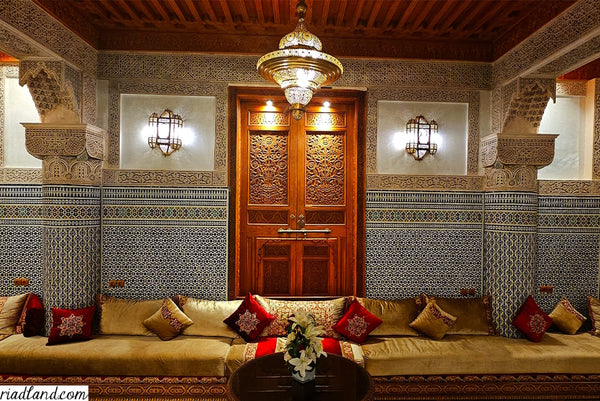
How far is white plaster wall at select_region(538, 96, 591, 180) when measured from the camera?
467 cm

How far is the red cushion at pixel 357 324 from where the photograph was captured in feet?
12.9

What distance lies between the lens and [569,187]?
457 centimetres

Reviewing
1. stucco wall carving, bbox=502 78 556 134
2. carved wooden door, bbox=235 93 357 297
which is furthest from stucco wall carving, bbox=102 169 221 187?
stucco wall carving, bbox=502 78 556 134

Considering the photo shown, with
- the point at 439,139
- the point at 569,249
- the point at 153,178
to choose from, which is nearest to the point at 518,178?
the point at 439,139

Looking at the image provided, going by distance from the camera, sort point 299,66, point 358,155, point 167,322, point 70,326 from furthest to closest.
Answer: point 358,155
point 167,322
point 70,326
point 299,66

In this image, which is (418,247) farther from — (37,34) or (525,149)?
(37,34)

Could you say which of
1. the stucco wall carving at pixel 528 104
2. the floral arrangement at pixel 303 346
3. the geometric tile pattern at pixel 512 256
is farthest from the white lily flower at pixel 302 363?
the stucco wall carving at pixel 528 104

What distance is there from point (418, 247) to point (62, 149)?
4.29 m

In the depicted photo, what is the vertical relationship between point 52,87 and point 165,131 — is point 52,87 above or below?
above

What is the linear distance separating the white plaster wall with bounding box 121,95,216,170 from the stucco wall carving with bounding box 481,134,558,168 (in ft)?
11.3

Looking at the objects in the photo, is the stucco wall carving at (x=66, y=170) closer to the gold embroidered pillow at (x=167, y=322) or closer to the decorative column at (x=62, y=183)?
the decorative column at (x=62, y=183)

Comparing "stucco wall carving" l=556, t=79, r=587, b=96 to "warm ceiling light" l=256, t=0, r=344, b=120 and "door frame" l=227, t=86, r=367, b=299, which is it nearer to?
"door frame" l=227, t=86, r=367, b=299

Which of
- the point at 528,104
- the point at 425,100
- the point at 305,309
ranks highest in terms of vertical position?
the point at 425,100

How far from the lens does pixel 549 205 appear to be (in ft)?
15.0
